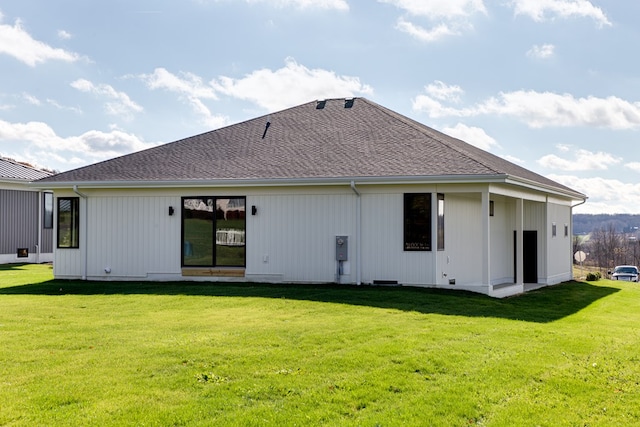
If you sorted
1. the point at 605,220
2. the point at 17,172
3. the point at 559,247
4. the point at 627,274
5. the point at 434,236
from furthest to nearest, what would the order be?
the point at 605,220
the point at 627,274
the point at 17,172
the point at 559,247
the point at 434,236

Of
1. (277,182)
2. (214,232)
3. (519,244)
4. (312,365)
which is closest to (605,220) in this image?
(519,244)

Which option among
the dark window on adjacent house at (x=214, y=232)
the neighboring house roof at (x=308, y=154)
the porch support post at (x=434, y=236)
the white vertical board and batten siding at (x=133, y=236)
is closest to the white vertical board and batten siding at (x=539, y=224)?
the neighboring house roof at (x=308, y=154)

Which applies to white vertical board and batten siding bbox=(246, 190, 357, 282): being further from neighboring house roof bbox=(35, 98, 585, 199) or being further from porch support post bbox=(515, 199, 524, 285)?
porch support post bbox=(515, 199, 524, 285)

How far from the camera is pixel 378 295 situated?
1334 centimetres

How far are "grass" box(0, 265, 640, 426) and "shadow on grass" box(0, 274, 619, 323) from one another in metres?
0.17

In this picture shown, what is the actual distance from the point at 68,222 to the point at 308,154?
7.05 m

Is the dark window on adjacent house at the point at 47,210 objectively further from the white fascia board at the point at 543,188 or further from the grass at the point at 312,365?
the white fascia board at the point at 543,188

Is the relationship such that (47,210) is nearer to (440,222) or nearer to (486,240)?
(440,222)

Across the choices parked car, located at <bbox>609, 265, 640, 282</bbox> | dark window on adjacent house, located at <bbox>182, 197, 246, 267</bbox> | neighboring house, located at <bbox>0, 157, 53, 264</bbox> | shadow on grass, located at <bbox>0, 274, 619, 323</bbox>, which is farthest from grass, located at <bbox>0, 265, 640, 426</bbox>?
parked car, located at <bbox>609, 265, 640, 282</bbox>

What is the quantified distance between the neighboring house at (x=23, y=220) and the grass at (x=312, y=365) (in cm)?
1368

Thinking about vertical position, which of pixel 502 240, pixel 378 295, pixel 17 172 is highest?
pixel 17 172

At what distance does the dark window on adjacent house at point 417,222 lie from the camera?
1517cm

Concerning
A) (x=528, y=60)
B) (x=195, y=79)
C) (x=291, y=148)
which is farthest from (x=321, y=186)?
(x=528, y=60)

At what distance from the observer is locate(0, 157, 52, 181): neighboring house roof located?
967 inches
